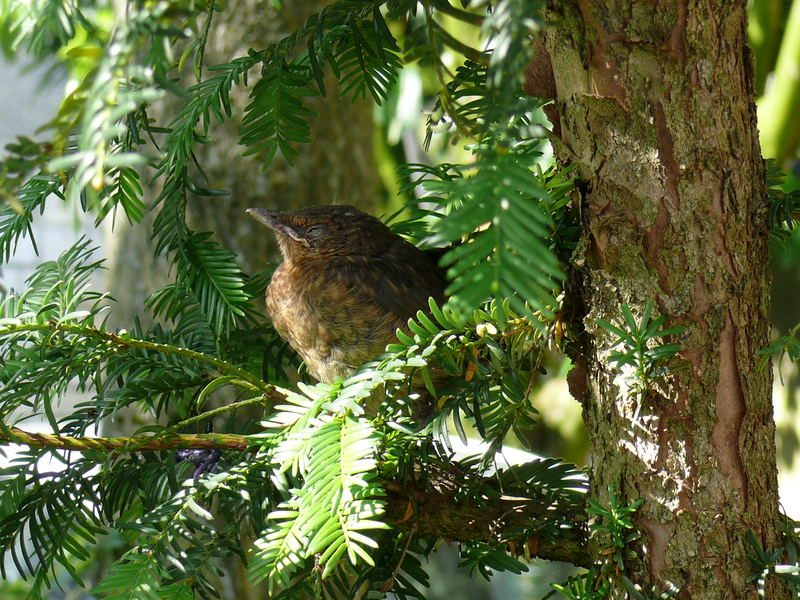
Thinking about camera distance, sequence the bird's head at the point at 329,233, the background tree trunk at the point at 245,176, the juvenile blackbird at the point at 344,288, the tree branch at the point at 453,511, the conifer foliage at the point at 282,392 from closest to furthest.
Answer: the conifer foliage at the point at 282,392, the tree branch at the point at 453,511, the juvenile blackbird at the point at 344,288, the bird's head at the point at 329,233, the background tree trunk at the point at 245,176

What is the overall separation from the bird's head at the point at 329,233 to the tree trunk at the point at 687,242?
0.55 m

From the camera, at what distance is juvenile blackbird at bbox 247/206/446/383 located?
110cm

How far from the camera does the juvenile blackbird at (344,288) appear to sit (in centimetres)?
110

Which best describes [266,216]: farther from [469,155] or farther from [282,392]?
[469,155]

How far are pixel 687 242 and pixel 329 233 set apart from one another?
0.67 meters

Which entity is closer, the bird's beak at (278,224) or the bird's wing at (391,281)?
the bird's wing at (391,281)

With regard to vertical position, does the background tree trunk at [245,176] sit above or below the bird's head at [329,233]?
above

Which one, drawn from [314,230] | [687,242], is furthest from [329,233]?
[687,242]

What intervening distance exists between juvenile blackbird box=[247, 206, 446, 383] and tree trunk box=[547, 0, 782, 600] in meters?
0.43

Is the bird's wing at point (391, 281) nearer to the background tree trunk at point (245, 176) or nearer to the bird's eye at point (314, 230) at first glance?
the bird's eye at point (314, 230)

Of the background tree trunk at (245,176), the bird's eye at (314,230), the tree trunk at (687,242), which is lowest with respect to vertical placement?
the tree trunk at (687,242)

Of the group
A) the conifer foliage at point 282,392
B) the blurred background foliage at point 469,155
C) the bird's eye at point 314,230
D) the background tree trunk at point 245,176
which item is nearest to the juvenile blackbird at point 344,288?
the bird's eye at point 314,230

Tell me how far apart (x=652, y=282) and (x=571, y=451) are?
2.11m

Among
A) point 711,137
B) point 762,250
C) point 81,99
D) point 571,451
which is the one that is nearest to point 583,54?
point 711,137
